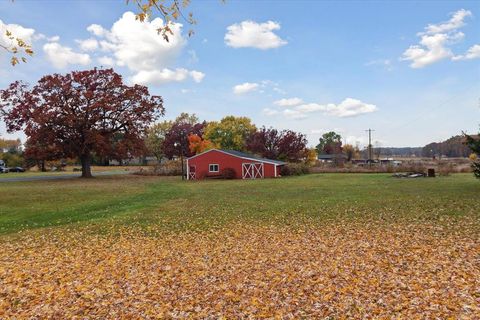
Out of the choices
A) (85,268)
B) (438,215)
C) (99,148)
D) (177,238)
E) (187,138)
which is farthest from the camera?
(187,138)

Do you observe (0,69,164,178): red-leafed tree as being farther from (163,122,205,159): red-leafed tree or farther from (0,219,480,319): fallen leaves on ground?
(163,122,205,159): red-leafed tree

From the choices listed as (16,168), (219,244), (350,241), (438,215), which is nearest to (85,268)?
(219,244)

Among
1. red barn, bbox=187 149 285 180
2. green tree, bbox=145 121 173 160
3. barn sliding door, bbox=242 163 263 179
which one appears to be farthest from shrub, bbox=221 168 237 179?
green tree, bbox=145 121 173 160

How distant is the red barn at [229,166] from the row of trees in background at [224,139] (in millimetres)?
5187

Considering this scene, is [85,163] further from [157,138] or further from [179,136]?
[157,138]

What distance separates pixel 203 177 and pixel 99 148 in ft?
38.4

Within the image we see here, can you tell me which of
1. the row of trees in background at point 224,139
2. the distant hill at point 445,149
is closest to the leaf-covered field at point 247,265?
the row of trees in background at point 224,139

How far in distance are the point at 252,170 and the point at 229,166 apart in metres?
2.71

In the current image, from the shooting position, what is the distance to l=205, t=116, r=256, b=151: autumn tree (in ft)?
244

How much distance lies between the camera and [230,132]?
2963 inches

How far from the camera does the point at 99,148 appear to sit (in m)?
36.2

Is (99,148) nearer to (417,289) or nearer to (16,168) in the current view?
(417,289)

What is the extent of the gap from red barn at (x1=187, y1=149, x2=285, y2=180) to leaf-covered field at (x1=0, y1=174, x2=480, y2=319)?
2639 cm

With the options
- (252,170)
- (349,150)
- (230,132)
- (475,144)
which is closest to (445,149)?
(349,150)
